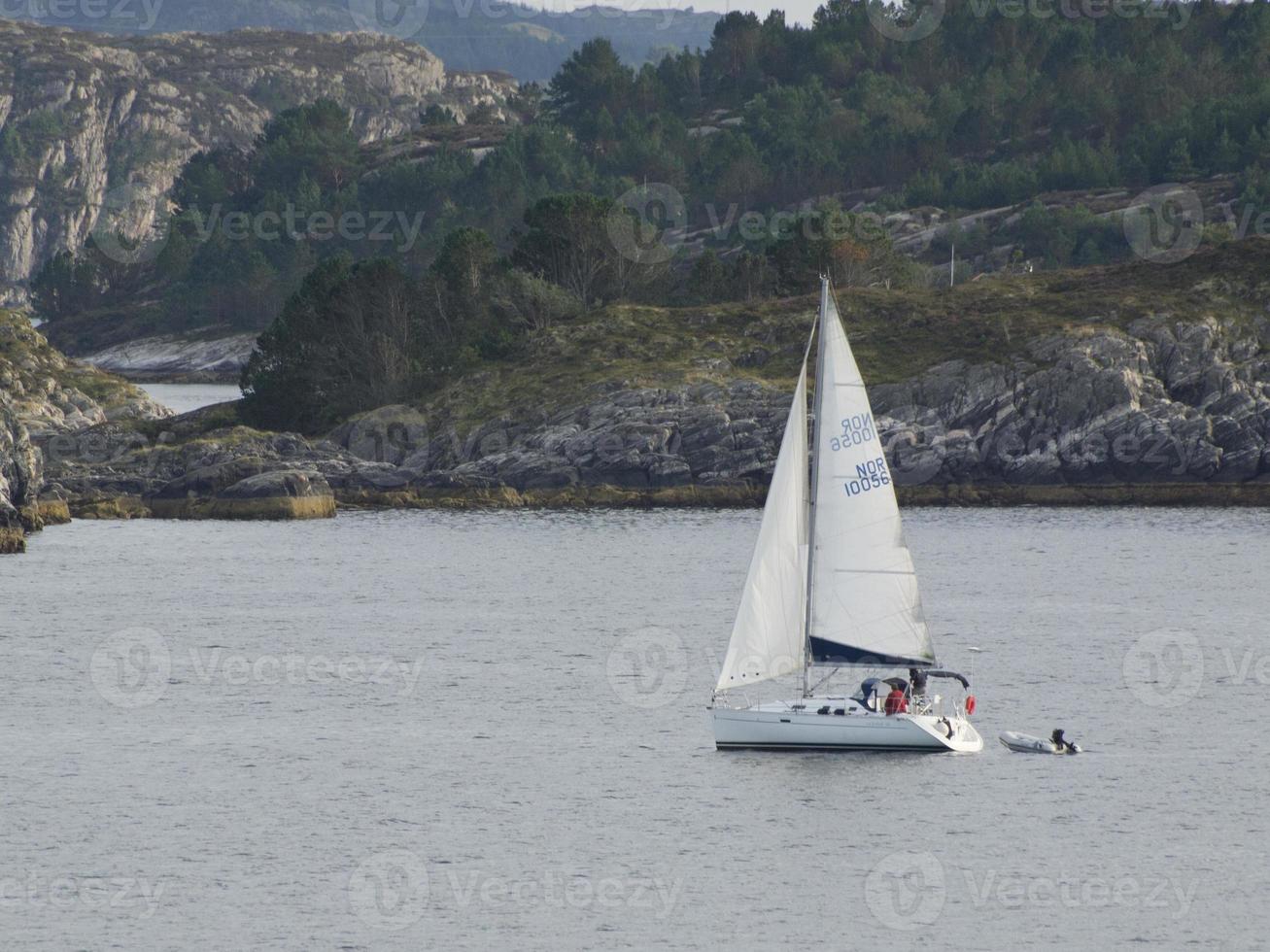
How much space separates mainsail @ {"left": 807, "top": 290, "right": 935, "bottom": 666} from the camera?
5766 centimetres

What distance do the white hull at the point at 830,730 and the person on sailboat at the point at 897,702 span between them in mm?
369

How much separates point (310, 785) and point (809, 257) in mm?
119374

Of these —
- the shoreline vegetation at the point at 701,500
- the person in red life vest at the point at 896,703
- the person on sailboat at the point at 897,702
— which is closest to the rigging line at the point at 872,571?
the person on sailboat at the point at 897,702

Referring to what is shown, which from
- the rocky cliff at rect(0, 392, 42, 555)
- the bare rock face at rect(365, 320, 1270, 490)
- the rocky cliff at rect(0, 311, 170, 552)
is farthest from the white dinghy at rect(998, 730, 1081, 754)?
the rocky cliff at rect(0, 311, 170, 552)

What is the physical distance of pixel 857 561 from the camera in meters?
57.8

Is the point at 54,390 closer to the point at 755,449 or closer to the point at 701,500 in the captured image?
the point at 701,500

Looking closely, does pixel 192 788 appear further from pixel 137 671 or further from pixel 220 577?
pixel 220 577

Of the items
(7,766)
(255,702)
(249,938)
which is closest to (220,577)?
(255,702)

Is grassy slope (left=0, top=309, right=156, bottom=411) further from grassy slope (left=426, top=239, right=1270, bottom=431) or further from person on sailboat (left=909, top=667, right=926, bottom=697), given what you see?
person on sailboat (left=909, top=667, right=926, bottom=697)

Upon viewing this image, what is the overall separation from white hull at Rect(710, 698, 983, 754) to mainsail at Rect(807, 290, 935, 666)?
5.45 ft

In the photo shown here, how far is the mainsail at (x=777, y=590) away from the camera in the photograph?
57156mm

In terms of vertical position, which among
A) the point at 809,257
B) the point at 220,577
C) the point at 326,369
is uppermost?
the point at 809,257

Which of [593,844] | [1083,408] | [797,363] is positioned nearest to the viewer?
[593,844]

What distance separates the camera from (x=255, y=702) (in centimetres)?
7306
